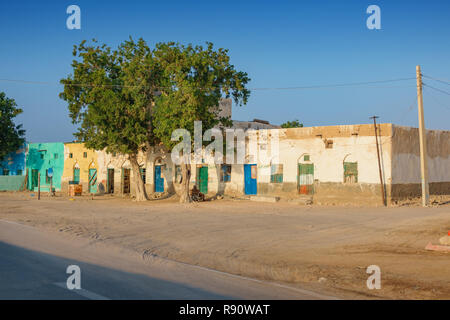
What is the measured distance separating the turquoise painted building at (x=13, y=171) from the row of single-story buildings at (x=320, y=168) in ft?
47.1

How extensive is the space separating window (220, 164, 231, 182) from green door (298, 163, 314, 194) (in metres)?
5.37

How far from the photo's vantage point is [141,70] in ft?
88.9

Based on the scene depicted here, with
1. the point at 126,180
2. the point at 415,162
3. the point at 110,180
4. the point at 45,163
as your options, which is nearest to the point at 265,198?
the point at 415,162

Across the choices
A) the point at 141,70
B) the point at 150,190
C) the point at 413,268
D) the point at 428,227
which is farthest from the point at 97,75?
the point at 413,268

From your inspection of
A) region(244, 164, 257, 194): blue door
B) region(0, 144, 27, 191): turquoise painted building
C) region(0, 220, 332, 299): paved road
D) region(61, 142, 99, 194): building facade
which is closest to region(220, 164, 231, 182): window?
region(244, 164, 257, 194): blue door

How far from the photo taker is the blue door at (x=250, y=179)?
31.0m

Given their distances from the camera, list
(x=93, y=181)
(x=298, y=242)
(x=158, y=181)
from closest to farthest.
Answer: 1. (x=298, y=242)
2. (x=158, y=181)
3. (x=93, y=181)

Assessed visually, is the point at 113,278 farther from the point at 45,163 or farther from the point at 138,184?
the point at 45,163

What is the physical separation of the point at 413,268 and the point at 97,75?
23663mm

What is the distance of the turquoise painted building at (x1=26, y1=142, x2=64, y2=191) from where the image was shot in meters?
42.9

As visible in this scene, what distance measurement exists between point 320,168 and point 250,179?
5164 mm

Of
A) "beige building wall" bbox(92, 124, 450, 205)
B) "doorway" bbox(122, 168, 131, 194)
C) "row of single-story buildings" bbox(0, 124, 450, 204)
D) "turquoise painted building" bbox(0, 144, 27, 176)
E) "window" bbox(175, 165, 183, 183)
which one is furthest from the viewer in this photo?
"turquoise painted building" bbox(0, 144, 27, 176)

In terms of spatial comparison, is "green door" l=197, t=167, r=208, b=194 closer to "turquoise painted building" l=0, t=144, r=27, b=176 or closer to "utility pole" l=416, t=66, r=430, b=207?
"utility pole" l=416, t=66, r=430, b=207

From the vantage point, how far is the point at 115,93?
28.2 meters
